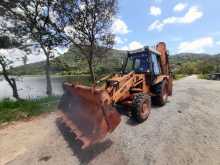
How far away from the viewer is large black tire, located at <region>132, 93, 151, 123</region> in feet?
18.3

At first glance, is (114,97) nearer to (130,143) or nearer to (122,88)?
(122,88)

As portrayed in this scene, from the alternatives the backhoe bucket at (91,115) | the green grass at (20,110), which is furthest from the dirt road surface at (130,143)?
the green grass at (20,110)

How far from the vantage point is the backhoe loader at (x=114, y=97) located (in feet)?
14.2

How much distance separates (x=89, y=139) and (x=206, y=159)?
2.31 metres

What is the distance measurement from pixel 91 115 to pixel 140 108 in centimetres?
155

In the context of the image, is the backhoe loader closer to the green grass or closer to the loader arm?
the loader arm

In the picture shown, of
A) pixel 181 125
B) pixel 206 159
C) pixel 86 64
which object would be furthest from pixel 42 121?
pixel 86 64

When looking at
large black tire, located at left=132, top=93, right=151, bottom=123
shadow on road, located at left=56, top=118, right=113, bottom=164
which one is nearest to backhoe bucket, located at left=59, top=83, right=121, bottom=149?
shadow on road, located at left=56, top=118, right=113, bottom=164

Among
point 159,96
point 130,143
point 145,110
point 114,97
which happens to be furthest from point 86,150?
point 159,96

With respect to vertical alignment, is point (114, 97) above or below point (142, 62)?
below

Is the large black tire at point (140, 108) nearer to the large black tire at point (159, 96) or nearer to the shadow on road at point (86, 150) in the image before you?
the shadow on road at point (86, 150)

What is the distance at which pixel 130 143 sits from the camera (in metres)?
4.60

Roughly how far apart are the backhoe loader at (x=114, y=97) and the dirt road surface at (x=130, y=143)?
37 cm

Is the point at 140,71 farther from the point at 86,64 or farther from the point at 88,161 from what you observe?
the point at 86,64
